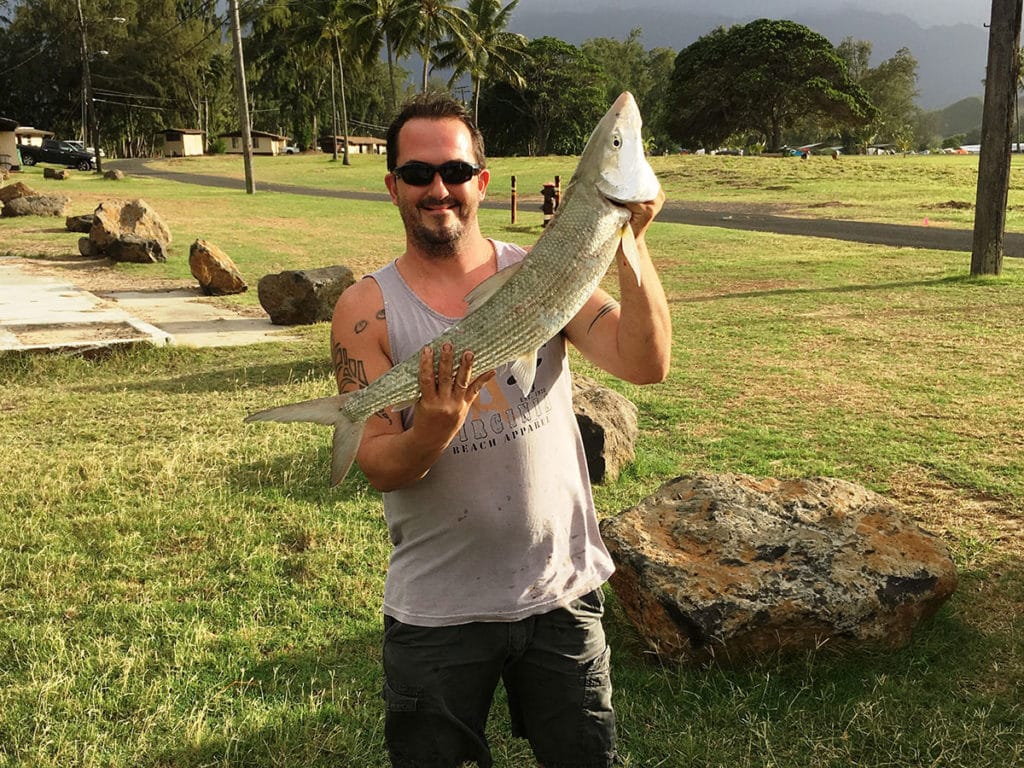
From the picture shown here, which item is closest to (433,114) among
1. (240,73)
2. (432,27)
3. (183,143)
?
(240,73)

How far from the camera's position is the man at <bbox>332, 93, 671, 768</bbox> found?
2336 mm

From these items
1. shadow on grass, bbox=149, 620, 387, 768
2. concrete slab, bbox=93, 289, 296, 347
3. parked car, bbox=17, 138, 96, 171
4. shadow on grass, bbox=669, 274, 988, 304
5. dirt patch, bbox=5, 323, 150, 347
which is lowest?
shadow on grass, bbox=149, 620, 387, 768

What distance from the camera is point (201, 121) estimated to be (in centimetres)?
8119

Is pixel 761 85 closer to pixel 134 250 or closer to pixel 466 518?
pixel 134 250

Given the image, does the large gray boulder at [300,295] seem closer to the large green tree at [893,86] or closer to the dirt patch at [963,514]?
the dirt patch at [963,514]

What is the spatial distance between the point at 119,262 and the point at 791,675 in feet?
52.7

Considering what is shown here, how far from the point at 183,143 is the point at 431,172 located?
78808 millimetres

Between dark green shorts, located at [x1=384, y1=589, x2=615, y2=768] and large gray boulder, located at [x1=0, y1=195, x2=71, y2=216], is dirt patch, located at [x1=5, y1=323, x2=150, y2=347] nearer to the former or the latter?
dark green shorts, located at [x1=384, y1=589, x2=615, y2=768]

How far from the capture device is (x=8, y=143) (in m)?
54.2

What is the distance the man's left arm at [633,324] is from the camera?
85.4 inches

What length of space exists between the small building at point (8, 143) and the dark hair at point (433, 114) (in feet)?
191

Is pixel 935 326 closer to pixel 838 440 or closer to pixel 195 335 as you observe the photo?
pixel 838 440

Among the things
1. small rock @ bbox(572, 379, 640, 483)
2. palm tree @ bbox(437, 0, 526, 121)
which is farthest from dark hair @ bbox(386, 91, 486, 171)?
palm tree @ bbox(437, 0, 526, 121)

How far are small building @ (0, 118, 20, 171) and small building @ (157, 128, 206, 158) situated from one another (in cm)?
1942
